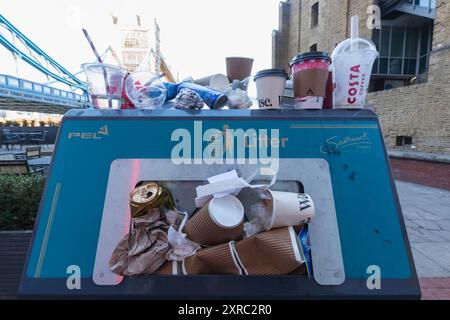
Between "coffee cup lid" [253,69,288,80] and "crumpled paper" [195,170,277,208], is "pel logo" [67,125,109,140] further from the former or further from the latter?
"coffee cup lid" [253,69,288,80]

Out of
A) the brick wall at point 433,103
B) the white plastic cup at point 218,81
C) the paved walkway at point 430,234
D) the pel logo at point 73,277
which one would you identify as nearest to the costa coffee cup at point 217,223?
the pel logo at point 73,277

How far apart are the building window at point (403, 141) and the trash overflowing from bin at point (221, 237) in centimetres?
1059

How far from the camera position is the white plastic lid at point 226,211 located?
1117 mm

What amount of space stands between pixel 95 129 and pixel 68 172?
10.7 inches

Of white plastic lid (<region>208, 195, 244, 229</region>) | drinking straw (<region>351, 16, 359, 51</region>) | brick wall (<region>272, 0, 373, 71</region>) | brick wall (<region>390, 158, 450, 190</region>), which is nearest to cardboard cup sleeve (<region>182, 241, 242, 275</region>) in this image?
white plastic lid (<region>208, 195, 244, 229</region>)

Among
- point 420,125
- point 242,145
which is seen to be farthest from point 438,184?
point 242,145

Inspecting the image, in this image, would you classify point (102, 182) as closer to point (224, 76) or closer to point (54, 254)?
point (54, 254)

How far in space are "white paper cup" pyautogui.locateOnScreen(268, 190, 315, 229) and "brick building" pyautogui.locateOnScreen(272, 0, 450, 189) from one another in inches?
297

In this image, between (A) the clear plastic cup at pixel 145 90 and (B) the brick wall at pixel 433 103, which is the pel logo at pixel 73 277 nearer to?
(A) the clear plastic cup at pixel 145 90

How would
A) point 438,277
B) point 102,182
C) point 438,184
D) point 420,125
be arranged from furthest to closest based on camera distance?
point 420,125, point 438,184, point 438,277, point 102,182

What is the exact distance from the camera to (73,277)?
120 centimetres

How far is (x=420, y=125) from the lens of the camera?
28.2ft

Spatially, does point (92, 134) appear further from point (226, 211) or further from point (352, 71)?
point (352, 71)

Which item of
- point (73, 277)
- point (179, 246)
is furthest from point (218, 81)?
point (73, 277)
